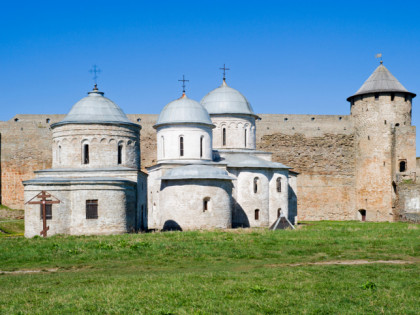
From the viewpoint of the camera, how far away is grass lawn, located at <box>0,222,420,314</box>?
25.5ft

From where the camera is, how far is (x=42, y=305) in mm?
7824

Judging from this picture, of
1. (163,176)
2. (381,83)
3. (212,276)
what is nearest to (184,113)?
(163,176)

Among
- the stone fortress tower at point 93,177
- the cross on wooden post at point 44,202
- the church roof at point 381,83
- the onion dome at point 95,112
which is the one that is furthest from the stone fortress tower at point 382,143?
the cross on wooden post at point 44,202

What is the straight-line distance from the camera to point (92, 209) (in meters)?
19.5

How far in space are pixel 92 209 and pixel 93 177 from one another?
194 centimetres

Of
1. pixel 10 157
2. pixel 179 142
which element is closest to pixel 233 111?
pixel 179 142

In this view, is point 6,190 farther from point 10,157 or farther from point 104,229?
point 104,229

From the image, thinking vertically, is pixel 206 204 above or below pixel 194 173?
below

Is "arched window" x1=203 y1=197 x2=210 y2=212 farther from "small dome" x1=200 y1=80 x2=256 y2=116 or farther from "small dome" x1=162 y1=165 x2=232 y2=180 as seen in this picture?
"small dome" x1=200 y1=80 x2=256 y2=116

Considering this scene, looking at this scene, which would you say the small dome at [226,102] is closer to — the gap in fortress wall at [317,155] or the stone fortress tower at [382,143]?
the gap in fortress wall at [317,155]

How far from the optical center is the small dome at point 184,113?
2450 cm

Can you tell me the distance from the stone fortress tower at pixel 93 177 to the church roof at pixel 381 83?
616 inches

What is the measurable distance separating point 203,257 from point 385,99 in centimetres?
2222

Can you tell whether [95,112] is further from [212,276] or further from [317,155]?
[317,155]
